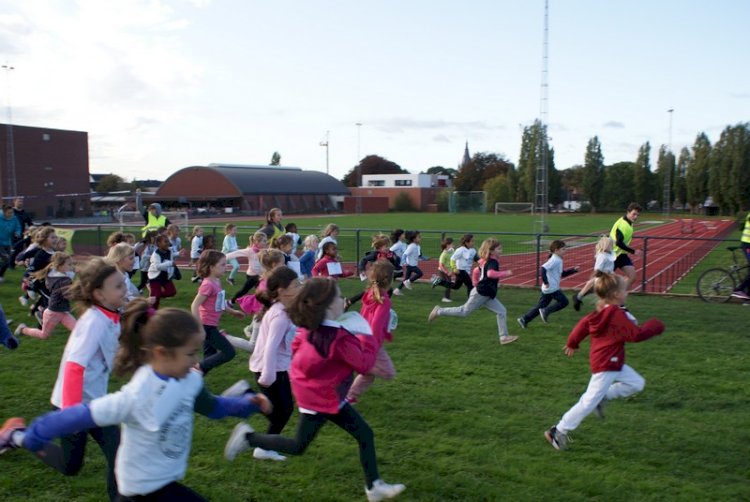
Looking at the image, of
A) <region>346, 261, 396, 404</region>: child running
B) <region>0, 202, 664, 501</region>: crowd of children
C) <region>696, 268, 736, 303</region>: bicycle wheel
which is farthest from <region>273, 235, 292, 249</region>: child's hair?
<region>696, 268, 736, 303</region>: bicycle wheel

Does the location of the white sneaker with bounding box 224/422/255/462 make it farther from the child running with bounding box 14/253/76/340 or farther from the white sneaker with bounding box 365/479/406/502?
the child running with bounding box 14/253/76/340

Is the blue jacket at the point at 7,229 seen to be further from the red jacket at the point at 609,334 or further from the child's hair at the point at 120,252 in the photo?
the red jacket at the point at 609,334

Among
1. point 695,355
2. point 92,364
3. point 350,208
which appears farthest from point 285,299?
point 350,208

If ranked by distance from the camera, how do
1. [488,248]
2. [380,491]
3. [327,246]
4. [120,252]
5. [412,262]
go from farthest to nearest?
1. [412,262]
2. [327,246]
3. [488,248]
4. [120,252]
5. [380,491]

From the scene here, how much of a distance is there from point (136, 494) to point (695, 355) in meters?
7.60

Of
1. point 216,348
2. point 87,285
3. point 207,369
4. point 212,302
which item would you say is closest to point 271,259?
point 212,302

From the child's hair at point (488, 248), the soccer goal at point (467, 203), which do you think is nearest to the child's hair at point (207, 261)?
the child's hair at point (488, 248)

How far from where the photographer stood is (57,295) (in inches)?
292

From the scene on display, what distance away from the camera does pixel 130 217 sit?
4600 centimetres

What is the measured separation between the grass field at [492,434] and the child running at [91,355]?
2.83 feet

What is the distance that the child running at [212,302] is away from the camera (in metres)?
6.32

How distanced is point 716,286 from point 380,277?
9.89 m

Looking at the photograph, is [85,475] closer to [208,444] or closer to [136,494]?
[208,444]

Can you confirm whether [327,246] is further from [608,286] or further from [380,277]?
[608,286]
